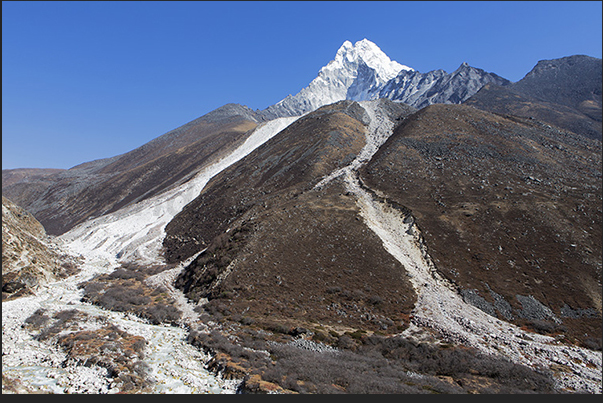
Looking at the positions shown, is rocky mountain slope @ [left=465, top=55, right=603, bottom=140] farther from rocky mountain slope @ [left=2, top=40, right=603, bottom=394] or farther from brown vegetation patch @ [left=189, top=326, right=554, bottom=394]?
brown vegetation patch @ [left=189, top=326, right=554, bottom=394]

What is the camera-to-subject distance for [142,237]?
7500 cm

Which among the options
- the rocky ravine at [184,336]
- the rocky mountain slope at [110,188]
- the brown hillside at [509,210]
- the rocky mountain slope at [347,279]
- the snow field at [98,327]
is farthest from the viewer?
the rocky mountain slope at [110,188]

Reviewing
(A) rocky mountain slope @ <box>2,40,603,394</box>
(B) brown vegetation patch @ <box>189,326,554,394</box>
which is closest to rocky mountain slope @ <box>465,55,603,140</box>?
(A) rocky mountain slope @ <box>2,40,603,394</box>

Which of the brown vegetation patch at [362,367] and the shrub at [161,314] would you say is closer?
the brown vegetation patch at [362,367]

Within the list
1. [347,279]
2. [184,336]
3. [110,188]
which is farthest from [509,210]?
[110,188]

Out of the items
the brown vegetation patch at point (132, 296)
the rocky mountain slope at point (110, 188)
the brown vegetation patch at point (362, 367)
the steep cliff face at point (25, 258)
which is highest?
the rocky mountain slope at point (110, 188)

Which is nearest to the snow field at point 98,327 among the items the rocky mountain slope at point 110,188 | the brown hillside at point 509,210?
the brown hillside at point 509,210

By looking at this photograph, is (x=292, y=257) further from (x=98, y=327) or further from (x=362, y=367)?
(x=98, y=327)

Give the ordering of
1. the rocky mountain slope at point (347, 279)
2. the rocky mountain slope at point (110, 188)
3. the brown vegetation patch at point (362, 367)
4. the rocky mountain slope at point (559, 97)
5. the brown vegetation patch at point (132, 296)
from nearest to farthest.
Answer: the brown vegetation patch at point (362, 367) < the rocky mountain slope at point (347, 279) < the brown vegetation patch at point (132, 296) < the rocky mountain slope at point (110, 188) < the rocky mountain slope at point (559, 97)

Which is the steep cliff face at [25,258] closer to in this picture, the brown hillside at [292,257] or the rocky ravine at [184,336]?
the rocky ravine at [184,336]

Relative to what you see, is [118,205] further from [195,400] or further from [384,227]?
[195,400]

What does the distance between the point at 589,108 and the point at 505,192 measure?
142 metres

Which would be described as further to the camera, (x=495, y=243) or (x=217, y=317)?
(x=495, y=243)

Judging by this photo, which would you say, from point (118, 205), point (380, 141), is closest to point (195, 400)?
point (380, 141)
